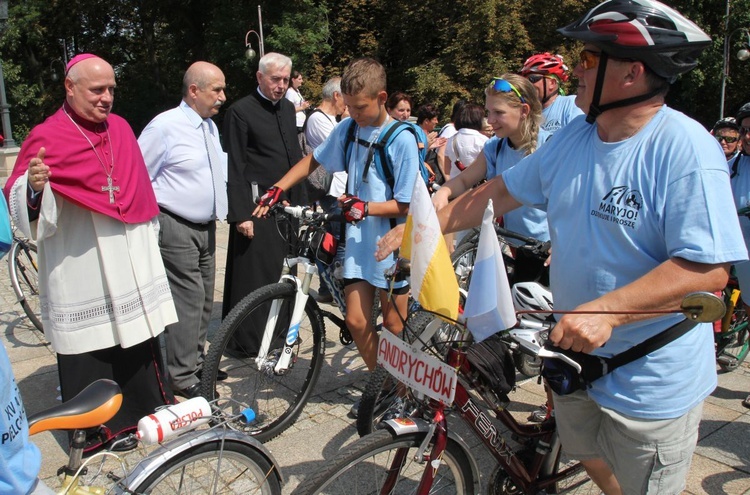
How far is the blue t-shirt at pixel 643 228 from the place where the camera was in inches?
68.5

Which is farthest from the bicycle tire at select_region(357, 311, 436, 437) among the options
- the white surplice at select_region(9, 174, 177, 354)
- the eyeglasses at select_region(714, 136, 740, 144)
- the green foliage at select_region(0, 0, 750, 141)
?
the green foliage at select_region(0, 0, 750, 141)

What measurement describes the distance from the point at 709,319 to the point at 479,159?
2.39 m

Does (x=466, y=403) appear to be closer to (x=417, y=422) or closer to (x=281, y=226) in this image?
(x=417, y=422)

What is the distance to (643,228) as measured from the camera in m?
1.86

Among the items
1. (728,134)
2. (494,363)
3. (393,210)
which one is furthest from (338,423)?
(728,134)

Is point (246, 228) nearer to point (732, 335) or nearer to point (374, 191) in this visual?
point (374, 191)

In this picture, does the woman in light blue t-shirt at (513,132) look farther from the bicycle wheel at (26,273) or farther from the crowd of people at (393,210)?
the bicycle wheel at (26,273)

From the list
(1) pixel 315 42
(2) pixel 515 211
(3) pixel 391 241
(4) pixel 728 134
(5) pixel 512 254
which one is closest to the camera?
(3) pixel 391 241

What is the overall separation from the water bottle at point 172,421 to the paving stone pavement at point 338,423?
0.63m

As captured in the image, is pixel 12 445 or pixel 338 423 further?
pixel 338 423

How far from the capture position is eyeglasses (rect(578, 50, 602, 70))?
194 centimetres

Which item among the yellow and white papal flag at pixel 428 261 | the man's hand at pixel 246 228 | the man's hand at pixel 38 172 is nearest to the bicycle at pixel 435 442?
the yellow and white papal flag at pixel 428 261

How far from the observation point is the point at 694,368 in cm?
198

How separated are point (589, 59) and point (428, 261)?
78 cm
